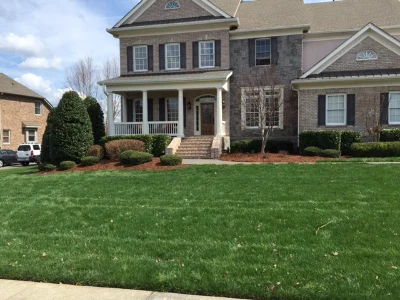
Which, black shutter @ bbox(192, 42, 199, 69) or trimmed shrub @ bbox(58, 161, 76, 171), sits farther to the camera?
black shutter @ bbox(192, 42, 199, 69)

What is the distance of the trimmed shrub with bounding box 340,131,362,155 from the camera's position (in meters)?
17.1

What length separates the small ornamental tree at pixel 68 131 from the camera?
16.5m

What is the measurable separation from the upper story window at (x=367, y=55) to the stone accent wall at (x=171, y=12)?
8.92 meters

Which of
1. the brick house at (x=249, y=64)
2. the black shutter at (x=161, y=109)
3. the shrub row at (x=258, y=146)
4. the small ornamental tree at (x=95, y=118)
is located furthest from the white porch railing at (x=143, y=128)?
the shrub row at (x=258, y=146)

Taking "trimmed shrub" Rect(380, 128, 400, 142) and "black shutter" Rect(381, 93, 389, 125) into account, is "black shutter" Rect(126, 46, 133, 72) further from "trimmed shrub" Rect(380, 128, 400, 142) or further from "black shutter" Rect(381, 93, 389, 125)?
"trimmed shrub" Rect(380, 128, 400, 142)

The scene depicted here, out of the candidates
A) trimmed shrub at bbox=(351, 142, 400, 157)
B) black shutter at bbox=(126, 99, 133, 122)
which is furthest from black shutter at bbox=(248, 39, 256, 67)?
trimmed shrub at bbox=(351, 142, 400, 157)

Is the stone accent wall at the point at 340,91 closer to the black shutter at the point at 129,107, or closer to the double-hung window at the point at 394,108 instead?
the double-hung window at the point at 394,108

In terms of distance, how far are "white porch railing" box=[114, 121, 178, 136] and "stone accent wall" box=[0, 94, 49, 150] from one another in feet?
63.1

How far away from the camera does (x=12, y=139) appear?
35.5 m

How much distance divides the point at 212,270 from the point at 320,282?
50.1 inches

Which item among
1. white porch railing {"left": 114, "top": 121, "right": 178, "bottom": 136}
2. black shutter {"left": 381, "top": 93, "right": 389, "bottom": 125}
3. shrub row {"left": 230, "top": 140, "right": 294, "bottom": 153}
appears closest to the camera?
black shutter {"left": 381, "top": 93, "right": 389, "bottom": 125}

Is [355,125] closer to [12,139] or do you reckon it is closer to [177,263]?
[177,263]

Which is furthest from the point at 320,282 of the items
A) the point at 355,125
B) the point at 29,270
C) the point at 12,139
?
the point at 12,139

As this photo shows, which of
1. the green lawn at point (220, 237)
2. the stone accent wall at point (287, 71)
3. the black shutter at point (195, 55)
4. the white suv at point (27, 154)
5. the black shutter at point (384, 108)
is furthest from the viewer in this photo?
the white suv at point (27, 154)
